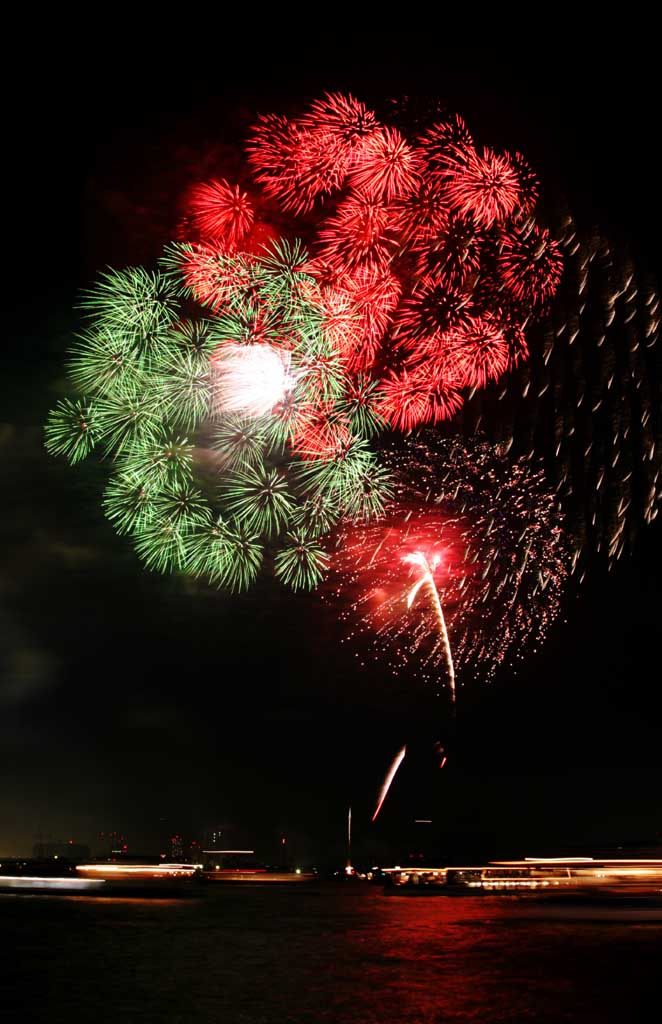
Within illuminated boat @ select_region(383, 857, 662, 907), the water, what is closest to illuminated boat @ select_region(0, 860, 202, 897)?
illuminated boat @ select_region(383, 857, 662, 907)

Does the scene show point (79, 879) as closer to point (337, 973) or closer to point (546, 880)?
point (546, 880)

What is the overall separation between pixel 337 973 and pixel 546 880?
41.3 meters

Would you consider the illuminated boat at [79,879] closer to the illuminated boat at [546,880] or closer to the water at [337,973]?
the illuminated boat at [546,880]

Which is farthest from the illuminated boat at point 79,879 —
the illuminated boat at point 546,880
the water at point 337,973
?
the water at point 337,973

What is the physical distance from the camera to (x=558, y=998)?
1170cm

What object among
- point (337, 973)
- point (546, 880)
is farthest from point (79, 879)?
point (337, 973)

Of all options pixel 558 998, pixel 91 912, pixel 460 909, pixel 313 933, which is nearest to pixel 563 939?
pixel 313 933

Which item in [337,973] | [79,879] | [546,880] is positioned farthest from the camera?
[79,879]

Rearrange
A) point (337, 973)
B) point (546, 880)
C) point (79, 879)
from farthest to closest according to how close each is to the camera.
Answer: point (79, 879) → point (546, 880) → point (337, 973)

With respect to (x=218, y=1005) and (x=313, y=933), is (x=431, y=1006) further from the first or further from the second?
(x=313, y=933)

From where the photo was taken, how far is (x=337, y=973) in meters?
14.8

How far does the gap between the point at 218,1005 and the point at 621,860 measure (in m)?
29.7

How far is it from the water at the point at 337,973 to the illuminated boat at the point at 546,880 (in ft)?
38.4

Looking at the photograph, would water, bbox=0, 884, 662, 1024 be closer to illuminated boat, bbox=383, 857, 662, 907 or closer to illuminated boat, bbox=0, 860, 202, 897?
illuminated boat, bbox=383, 857, 662, 907
